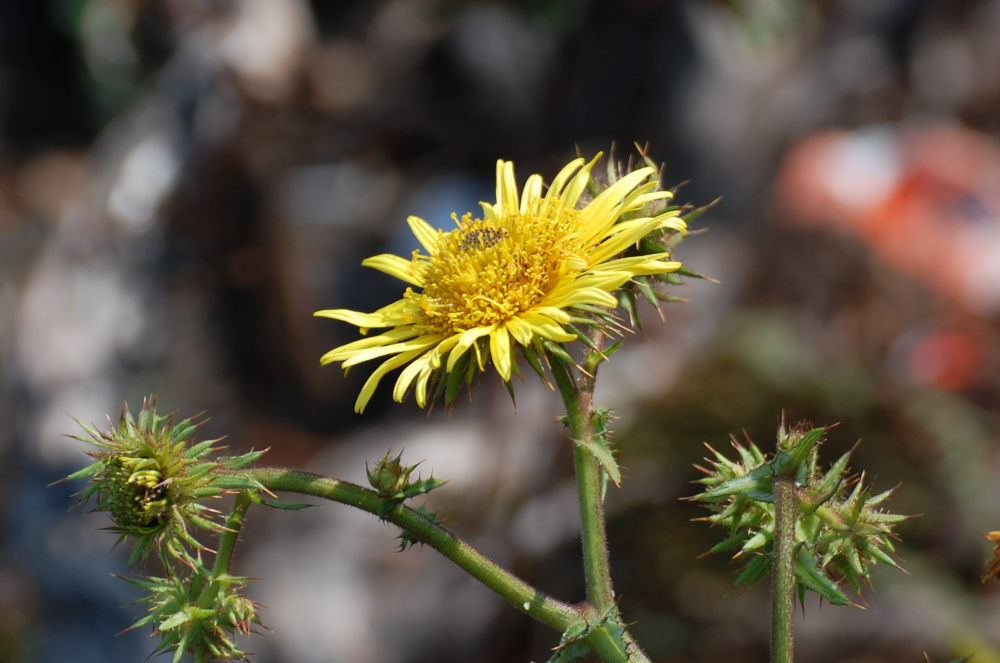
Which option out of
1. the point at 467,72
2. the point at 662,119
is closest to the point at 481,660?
the point at 662,119

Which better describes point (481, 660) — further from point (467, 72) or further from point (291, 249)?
point (467, 72)

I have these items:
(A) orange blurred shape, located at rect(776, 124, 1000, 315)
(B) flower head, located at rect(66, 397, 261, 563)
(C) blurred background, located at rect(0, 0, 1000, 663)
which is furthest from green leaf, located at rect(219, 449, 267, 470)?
(A) orange blurred shape, located at rect(776, 124, 1000, 315)

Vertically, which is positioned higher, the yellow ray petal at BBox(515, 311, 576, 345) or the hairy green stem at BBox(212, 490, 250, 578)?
the yellow ray petal at BBox(515, 311, 576, 345)

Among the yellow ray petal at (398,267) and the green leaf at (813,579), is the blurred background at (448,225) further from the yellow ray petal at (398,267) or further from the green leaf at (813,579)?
the green leaf at (813,579)

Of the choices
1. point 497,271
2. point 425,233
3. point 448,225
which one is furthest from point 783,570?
point 448,225

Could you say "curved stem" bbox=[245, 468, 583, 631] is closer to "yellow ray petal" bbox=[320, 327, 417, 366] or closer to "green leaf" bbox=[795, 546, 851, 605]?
"yellow ray petal" bbox=[320, 327, 417, 366]

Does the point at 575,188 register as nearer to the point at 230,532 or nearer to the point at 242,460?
the point at 242,460

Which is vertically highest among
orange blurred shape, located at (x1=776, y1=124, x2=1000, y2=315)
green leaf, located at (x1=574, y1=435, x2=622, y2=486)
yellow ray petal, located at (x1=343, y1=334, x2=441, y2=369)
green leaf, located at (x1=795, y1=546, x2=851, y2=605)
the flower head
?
orange blurred shape, located at (x1=776, y1=124, x2=1000, y2=315)
